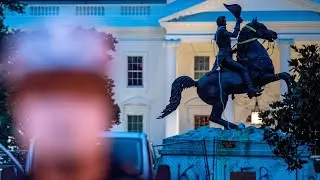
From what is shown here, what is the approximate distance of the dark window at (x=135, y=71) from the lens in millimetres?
42781

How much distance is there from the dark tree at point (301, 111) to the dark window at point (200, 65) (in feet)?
104

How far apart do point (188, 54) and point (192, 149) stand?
26.8 meters

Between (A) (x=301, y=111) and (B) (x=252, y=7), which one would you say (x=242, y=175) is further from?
(B) (x=252, y=7)

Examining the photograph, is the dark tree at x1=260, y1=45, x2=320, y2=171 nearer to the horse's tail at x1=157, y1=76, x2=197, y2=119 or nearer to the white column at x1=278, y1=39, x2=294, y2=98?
the horse's tail at x1=157, y1=76, x2=197, y2=119

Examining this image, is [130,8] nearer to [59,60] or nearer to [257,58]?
[59,60]

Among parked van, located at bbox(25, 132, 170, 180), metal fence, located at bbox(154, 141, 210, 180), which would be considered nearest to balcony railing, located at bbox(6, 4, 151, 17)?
metal fence, located at bbox(154, 141, 210, 180)

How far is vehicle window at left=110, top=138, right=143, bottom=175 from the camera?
9.09 metres

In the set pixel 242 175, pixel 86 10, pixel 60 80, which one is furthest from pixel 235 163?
pixel 86 10

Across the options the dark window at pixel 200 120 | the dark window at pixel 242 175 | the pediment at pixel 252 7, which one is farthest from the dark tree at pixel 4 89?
the dark window at pixel 200 120

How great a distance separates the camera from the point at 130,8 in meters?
43.2

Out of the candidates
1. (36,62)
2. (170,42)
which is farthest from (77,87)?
(170,42)

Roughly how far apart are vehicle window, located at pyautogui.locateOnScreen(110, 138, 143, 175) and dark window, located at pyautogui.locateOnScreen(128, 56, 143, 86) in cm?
3344

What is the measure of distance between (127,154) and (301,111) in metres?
2.27

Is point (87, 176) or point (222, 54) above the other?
point (222, 54)
